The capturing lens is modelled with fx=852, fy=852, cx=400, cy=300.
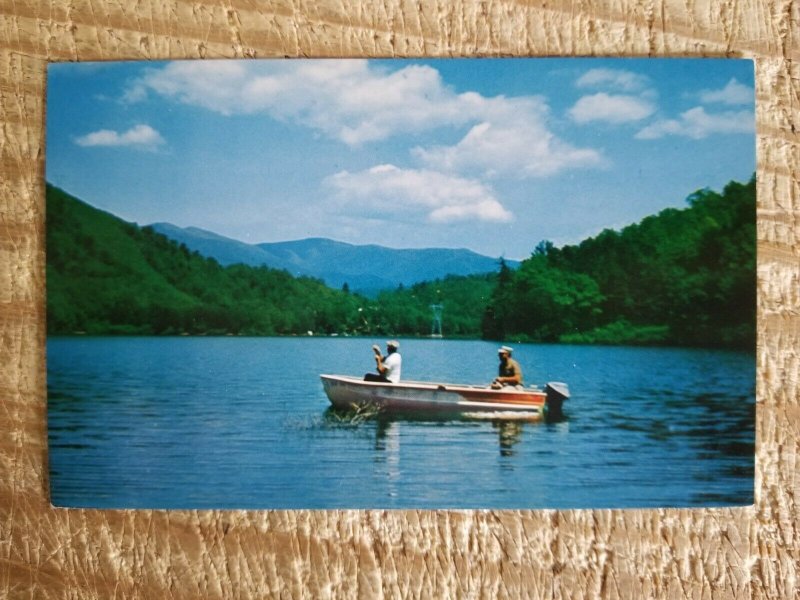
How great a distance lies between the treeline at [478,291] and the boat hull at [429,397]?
0.11 metres

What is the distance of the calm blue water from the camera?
176cm

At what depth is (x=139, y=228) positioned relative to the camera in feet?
6.02

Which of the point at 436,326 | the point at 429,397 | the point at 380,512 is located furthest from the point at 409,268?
the point at 380,512

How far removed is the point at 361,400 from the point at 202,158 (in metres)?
0.62

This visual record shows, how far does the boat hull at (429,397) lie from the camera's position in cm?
178

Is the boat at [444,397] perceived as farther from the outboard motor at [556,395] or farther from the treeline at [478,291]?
the treeline at [478,291]

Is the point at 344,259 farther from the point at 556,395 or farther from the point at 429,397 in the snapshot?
the point at 556,395

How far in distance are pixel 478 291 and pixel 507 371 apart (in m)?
0.18

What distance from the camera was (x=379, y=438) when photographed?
1.78 metres

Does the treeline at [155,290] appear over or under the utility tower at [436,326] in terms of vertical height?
over

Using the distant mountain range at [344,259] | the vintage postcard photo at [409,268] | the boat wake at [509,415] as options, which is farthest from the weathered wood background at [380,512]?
the distant mountain range at [344,259]

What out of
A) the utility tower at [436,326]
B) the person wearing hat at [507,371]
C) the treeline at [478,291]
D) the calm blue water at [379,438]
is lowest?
the calm blue water at [379,438]

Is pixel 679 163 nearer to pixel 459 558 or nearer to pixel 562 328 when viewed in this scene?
pixel 562 328

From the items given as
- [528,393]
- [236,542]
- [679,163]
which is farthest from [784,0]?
[236,542]
